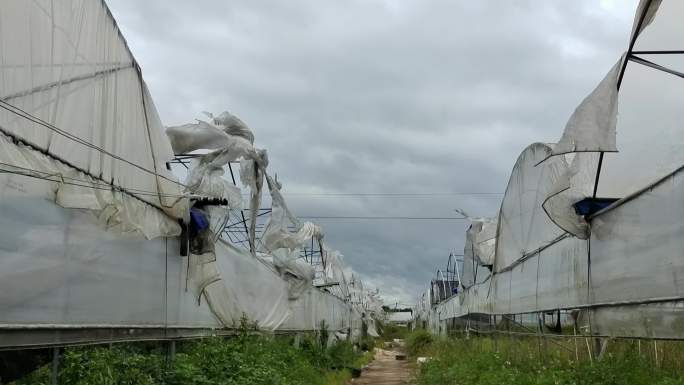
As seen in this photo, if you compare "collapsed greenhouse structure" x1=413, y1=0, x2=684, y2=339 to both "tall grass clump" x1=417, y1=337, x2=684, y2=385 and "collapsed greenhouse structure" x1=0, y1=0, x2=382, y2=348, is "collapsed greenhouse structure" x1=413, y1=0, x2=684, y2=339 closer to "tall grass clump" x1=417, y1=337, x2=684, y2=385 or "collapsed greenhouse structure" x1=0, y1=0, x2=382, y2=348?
"tall grass clump" x1=417, y1=337, x2=684, y2=385

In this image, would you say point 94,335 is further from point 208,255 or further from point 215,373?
point 208,255

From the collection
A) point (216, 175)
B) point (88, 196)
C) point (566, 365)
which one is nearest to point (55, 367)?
point (88, 196)

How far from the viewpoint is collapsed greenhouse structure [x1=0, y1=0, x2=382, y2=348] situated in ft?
15.7

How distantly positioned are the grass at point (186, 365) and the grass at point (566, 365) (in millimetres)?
3469

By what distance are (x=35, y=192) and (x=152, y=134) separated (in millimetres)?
3281

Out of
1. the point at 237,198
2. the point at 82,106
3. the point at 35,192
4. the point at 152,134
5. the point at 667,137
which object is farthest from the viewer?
the point at 237,198

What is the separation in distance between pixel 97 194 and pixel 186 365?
10.5 ft

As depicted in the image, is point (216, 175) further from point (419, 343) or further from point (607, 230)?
point (419, 343)

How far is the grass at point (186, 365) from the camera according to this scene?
18.5 feet

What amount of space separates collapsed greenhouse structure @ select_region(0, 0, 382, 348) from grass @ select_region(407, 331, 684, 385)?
4.94m

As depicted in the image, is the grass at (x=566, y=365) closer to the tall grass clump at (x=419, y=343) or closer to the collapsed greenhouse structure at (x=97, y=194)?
the collapsed greenhouse structure at (x=97, y=194)

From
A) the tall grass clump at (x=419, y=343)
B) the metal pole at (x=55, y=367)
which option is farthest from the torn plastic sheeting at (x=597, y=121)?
the tall grass clump at (x=419, y=343)

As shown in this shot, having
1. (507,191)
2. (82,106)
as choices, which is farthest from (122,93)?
(507,191)

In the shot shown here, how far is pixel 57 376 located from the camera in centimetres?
547
